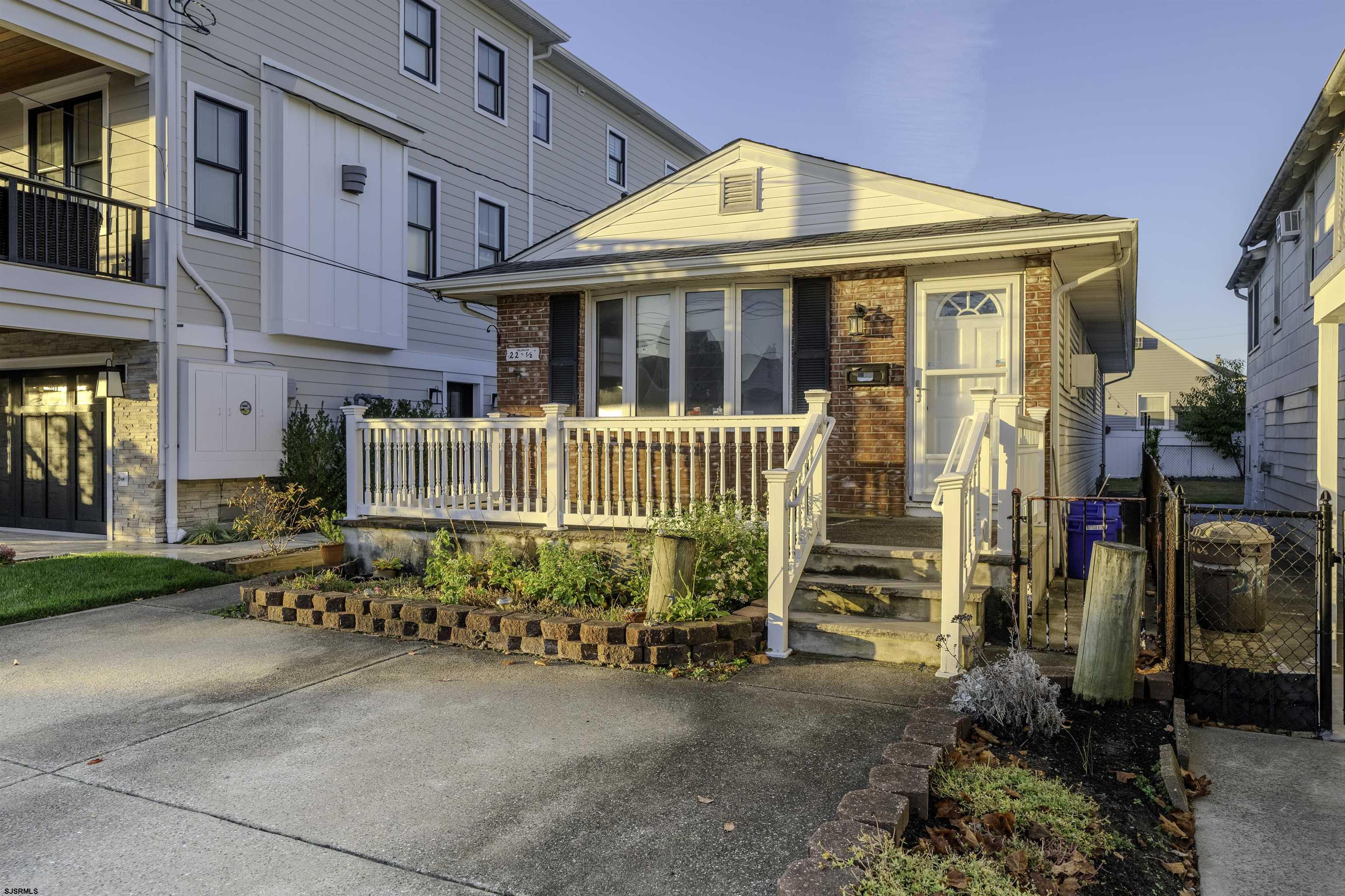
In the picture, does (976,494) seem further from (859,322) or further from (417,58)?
(417,58)

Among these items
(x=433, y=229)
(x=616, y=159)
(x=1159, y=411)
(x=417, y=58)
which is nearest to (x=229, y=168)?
(x=433, y=229)

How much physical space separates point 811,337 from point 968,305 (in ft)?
4.98

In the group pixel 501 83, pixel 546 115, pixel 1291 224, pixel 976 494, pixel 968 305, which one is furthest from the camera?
pixel 546 115

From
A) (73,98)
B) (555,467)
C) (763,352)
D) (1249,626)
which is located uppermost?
(73,98)

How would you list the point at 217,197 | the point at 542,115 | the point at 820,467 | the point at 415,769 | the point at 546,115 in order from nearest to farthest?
1. the point at 415,769
2. the point at 820,467
3. the point at 217,197
4. the point at 542,115
5. the point at 546,115

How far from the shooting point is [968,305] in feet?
26.8

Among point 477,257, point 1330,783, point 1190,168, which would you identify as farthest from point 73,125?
point 1190,168

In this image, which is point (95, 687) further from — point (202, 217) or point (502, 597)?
point (202, 217)

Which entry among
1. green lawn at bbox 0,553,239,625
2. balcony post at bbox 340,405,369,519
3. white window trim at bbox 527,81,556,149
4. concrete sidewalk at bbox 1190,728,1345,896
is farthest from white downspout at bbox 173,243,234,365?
concrete sidewalk at bbox 1190,728,1345,896

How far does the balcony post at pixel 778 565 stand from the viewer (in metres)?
5.48

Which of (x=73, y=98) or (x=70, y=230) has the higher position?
(x=73, y=98)

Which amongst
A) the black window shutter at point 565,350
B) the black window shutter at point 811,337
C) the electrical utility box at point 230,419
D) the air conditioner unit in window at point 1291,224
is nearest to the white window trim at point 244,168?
the electrical utility box at point 230,419

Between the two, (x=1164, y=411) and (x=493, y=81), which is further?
(x=1164, y=411)

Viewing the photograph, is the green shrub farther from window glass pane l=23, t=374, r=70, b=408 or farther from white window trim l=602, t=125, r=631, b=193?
white window trim l=602, t=125, r=631, b=193
